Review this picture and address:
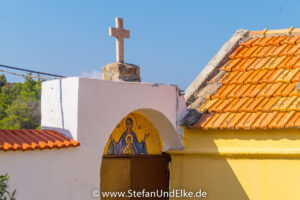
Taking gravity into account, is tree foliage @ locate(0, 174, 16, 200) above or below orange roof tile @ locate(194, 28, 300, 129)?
below

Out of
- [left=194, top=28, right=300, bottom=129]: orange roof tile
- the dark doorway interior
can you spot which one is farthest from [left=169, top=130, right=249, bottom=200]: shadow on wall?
[left=194, top=28, right=300, bottom=129]: orange roof tile

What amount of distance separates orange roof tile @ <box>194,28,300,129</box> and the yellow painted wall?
0.23 m

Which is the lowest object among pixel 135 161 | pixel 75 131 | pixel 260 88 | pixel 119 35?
pixel 135 161

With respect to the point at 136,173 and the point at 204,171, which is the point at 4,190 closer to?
the point at 136,173

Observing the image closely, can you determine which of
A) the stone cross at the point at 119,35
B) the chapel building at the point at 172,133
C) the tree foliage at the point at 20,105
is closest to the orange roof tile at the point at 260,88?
the chapel building at the point at 172,133

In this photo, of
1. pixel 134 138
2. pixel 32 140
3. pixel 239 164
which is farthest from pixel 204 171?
pixel 32 140

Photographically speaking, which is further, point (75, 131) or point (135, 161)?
point (135, 161)

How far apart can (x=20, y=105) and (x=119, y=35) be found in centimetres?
5056

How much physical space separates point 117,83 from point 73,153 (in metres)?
1.65

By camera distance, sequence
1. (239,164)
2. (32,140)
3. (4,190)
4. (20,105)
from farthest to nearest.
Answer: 1. (20,105)
2. (239,164)
3. (32,140)
4. (4,190)

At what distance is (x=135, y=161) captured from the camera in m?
10.5

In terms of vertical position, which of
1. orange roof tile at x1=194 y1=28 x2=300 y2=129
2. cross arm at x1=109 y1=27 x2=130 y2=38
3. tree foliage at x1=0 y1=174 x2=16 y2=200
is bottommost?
tree foliage at x1=0 y1=174 x2=16 y2=200

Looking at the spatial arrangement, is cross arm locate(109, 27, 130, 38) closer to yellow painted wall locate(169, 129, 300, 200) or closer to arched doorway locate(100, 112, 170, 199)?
arched doorway locate(100, 112, 170, 199)

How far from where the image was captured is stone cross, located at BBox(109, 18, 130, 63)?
10.4 metres
